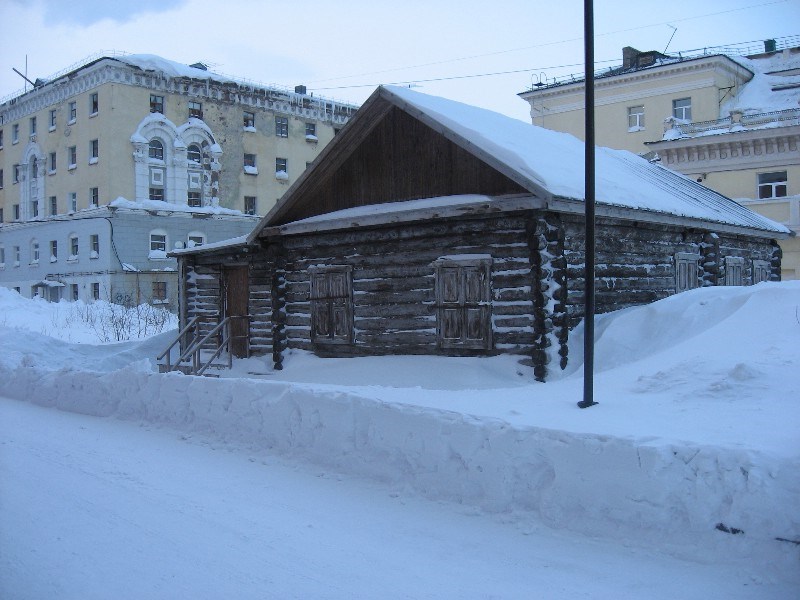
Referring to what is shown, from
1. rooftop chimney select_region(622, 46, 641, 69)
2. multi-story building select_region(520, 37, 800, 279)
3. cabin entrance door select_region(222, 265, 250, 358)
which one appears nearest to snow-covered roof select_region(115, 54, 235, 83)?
multi-story building select_region(520, 37, 800, 279)

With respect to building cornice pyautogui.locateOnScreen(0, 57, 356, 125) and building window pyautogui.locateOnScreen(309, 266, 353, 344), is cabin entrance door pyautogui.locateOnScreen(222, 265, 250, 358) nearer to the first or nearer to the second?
building window pyautogui.locateOnScreen(309, 266, 353, 344)

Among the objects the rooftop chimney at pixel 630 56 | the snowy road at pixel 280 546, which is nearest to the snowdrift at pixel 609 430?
the snowy road at pixel 280 546

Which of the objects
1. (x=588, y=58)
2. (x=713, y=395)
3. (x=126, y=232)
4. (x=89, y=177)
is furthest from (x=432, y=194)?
(x=89, y=177)

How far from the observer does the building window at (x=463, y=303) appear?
12.1m

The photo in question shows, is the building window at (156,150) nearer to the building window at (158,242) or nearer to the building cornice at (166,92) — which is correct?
the building cornice at (166,92)

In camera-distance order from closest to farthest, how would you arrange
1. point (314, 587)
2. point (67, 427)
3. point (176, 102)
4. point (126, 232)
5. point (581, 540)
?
point (314, 587) < point (581, 540) < point (67, 427) < point (126, 232) < point (176, 102)

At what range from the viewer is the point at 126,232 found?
38812 mm

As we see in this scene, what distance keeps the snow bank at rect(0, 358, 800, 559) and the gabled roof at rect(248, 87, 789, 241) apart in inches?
189

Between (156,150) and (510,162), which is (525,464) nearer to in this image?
(510,162)

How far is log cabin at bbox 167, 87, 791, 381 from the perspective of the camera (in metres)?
11.7

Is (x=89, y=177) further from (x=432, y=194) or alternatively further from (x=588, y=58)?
(x=588, y=58)

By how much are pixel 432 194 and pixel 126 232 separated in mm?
29886

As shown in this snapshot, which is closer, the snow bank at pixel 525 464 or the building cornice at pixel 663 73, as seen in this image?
the snow bank at pixel 525 464

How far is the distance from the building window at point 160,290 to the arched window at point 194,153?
24.9 ft
